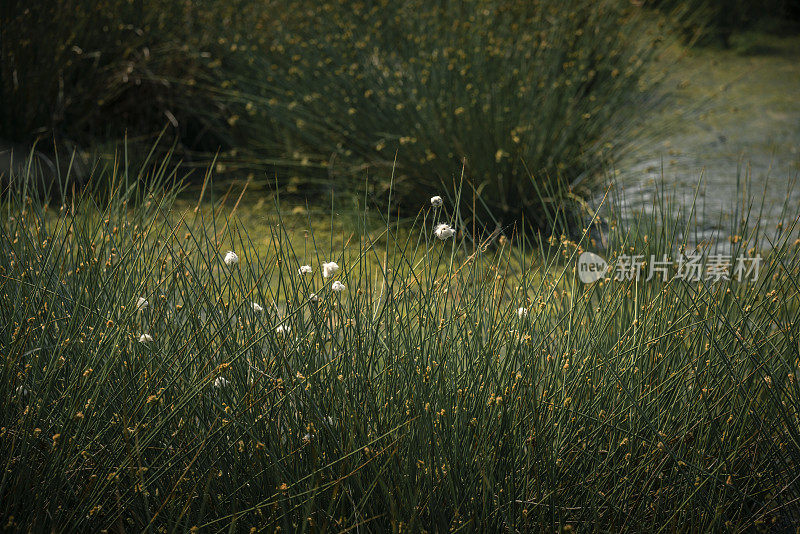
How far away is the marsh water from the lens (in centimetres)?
324

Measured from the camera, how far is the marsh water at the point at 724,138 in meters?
3.24

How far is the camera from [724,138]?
4.50 metres

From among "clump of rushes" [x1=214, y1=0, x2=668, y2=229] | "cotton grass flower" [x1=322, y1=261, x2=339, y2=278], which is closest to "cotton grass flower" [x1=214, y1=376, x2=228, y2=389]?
"cotton grass flower" [x1=322, y1=261, x2=339, y2=278]

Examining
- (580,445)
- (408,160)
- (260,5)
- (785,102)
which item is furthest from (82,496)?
(785,102)

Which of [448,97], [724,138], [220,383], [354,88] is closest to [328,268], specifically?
[220,383]

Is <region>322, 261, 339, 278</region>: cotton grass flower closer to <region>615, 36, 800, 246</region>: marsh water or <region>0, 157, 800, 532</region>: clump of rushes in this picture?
<region>0, 157, 800, 532</region>: clump of rushes

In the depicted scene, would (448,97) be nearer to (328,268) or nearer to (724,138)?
(328,268)

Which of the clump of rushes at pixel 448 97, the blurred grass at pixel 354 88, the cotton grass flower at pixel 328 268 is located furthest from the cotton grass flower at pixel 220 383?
the blurred grass at pixel 354 88

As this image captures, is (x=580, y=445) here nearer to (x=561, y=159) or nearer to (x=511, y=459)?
(x=511, y=459)

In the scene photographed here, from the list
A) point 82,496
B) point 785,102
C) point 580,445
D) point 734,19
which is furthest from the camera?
point 734,19

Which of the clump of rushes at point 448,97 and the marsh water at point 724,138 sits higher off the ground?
the clump of rushes at point 448,97

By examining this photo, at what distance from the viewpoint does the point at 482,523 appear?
3.91ft

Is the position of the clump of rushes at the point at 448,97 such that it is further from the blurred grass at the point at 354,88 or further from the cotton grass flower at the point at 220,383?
the cotton grass flower at the point at 220,383

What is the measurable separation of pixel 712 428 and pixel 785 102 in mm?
4804
